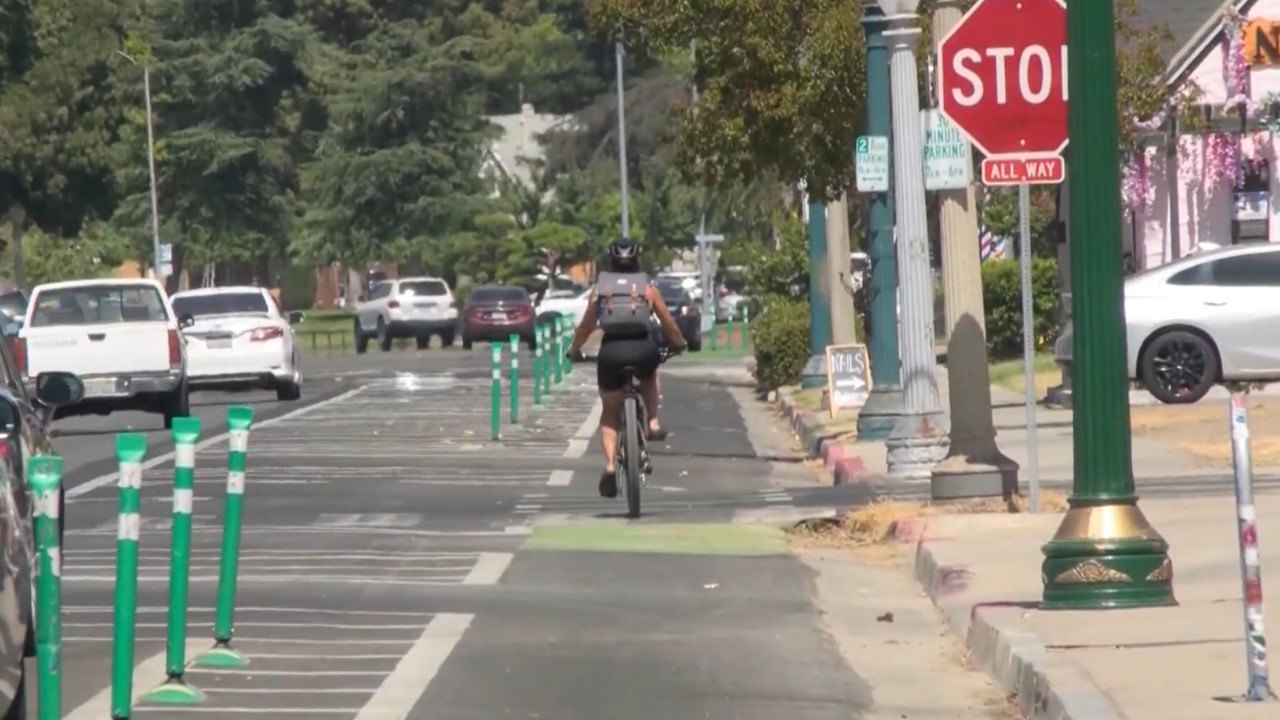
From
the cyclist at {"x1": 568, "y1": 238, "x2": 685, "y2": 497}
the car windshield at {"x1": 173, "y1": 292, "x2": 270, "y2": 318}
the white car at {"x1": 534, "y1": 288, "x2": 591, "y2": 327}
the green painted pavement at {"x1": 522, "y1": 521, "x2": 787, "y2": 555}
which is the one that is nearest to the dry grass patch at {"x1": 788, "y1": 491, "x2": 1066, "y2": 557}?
the green painted pavement at {"x1": 522, "y1": 521, "x2": 787, "y2": 555}

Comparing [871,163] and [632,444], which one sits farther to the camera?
[871,163]

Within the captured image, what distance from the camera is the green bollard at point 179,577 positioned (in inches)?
377

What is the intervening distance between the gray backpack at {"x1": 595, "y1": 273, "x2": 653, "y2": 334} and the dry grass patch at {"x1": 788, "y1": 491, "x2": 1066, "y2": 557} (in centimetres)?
176

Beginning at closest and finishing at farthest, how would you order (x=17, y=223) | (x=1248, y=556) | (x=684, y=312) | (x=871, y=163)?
(x=1248, y=556), (x=871, y=163), (x=684, y=312), (x=17, y=223)

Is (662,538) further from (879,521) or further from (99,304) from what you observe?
(99,304)

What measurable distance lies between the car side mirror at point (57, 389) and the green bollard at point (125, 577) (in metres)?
3.21

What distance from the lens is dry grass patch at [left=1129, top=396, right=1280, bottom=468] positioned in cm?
1959

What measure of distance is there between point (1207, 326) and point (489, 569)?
42.2 ft

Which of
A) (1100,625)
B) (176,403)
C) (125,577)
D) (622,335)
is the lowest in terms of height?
(176,403)

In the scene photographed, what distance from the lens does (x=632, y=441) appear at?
653 inches

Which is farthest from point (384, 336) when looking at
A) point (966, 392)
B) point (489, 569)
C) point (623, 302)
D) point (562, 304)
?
point (489, 569)

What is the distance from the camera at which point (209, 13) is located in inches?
3004

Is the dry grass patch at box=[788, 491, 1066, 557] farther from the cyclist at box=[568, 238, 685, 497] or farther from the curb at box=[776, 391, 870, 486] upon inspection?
the curb at box=[776, 391, 870, 486]

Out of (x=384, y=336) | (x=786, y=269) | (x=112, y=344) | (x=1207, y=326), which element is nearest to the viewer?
(x=1207, y=326)
